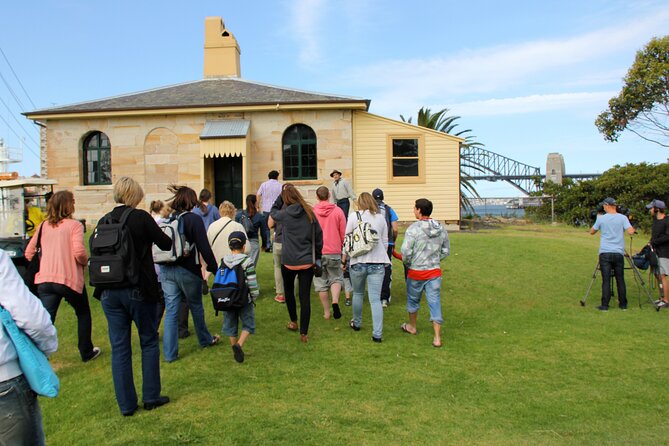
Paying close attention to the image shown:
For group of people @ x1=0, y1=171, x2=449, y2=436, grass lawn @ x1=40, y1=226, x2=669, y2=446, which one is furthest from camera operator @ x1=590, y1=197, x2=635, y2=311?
group of people @ x1=0, y1=171, x2=449, y2=436

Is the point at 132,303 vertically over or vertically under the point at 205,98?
under

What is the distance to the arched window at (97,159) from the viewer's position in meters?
19.7

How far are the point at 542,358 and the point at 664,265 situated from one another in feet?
15.1

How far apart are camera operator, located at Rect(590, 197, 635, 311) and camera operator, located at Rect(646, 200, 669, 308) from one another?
2.60 ft

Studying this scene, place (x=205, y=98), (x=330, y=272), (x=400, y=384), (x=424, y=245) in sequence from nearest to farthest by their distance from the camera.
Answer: (x=400, y=384) → (x=424, y=245) → (x=330, y=272) → (x=205, y=98)

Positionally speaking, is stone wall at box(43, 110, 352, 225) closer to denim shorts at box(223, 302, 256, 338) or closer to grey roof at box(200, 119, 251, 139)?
grey roof at box(200, 119, 251, 139)

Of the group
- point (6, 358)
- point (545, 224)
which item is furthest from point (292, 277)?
point (545, 224)

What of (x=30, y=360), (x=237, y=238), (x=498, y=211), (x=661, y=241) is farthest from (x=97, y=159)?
(x=498, y=211)

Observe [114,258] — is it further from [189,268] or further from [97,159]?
[97,159]

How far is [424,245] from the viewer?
7172 mm

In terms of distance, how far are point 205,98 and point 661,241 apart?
14.9 meters

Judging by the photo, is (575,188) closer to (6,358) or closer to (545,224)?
(545,224)

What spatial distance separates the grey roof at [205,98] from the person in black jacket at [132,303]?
46.2 feet

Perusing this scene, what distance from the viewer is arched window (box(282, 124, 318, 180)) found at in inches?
760
